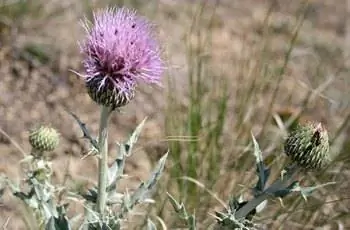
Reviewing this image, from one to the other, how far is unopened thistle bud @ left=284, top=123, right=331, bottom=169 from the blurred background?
24.2 inches

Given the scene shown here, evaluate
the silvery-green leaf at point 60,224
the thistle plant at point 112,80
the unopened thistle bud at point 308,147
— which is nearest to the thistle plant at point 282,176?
the unopened thistle bud at point 308,147

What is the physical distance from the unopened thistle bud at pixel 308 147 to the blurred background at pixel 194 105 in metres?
0.62

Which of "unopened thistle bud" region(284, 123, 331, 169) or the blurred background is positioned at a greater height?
"unopened thistle bud" region(284, 123, 331, 169)

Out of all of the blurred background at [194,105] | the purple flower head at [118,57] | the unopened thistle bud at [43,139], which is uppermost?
the purple flower head at [118,57]

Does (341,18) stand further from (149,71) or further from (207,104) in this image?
(149,71)

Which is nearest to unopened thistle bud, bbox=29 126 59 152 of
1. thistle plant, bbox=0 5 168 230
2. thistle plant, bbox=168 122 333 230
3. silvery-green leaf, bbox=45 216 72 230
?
thistle plant, bbox=0 5 168 230

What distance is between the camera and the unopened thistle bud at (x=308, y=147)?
98.8 inches

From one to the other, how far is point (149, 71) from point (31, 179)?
0.59 m

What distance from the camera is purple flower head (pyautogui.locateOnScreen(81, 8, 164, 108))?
2.44 metres

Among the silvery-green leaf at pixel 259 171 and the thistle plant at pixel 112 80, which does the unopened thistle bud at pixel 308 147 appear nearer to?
the silvery-green leaf at pixel 259 171

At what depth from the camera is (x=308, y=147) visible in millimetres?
2498

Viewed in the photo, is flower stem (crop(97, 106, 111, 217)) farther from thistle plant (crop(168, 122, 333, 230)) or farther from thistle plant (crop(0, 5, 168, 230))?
thistle plant (crop(168, 122, 333, 230))

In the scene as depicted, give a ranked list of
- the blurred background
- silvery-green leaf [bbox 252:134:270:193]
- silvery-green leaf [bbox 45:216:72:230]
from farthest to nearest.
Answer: the blurred background → silvery-green leaf [bbox 45:216:72:230] → silvery-green leaf [bbox 252:134:270:193]

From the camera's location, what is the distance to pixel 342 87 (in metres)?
5.07
